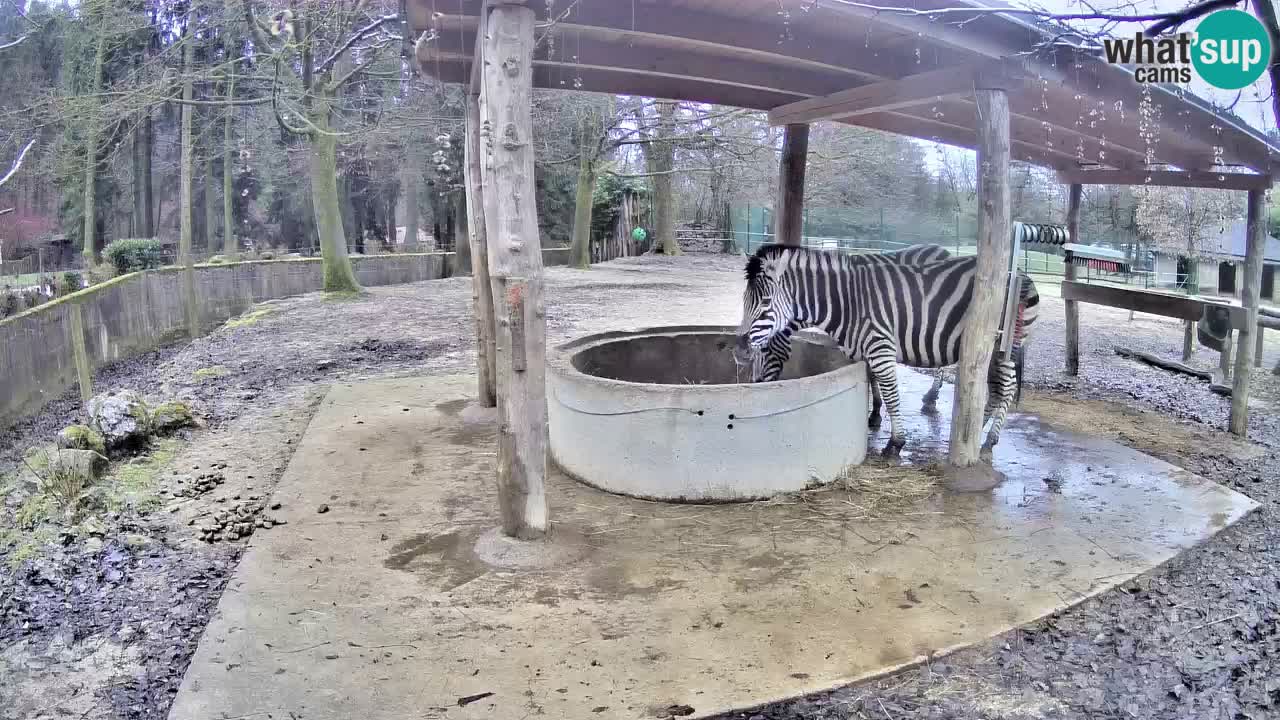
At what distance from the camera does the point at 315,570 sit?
418 cm

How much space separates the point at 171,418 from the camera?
705 centimetres

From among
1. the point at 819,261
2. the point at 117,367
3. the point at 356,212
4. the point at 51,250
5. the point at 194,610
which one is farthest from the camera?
the point at 356,212

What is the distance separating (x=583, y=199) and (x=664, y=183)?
118 inches

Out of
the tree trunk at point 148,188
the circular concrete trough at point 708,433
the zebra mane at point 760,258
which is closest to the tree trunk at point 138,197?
the tree trunk at point 148,188

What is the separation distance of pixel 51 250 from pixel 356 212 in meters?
10.8

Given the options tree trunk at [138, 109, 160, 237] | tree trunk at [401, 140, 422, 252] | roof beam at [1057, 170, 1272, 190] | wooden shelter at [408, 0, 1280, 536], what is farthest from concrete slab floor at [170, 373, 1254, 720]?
tree trunk at [138, 109, 160, 237]

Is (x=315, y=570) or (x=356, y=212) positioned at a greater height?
(x=356, y=212)

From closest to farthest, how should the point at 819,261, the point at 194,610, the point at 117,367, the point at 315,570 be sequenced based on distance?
the point at 194,610 < the point at 315,570 < the point at 819,261 < the point at 117,367

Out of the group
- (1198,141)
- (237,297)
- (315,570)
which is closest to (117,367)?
(237,297)

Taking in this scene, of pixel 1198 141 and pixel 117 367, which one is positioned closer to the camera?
pixel 1198 141

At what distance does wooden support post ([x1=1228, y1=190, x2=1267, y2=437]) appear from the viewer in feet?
21.6

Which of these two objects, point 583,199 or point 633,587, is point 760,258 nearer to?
point 633,587

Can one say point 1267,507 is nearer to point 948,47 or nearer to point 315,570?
point 948,47

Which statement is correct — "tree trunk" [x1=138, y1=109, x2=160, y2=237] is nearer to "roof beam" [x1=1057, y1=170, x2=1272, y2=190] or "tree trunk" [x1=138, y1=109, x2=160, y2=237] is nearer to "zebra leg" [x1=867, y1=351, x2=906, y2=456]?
"roof beam" [x1=1057, y1=170, x2=1272, y2=190]
